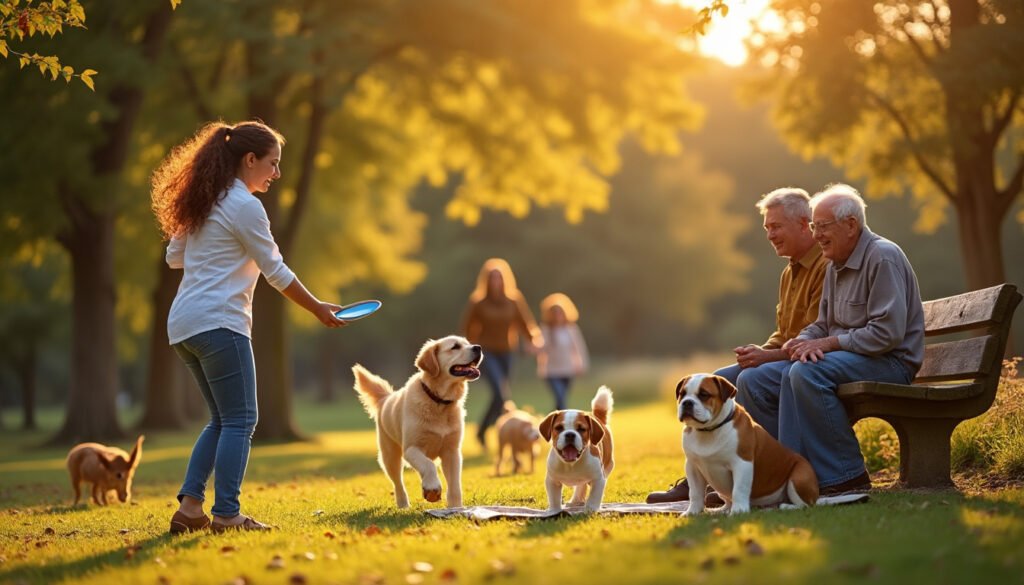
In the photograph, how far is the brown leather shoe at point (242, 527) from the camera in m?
7.11

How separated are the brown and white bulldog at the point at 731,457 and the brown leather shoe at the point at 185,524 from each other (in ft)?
10.2

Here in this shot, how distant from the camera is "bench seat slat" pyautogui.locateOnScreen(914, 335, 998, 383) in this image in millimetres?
7555

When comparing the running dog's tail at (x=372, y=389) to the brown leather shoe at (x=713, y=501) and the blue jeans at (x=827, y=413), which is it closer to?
the brown leather shoe at (x=713, y=501)

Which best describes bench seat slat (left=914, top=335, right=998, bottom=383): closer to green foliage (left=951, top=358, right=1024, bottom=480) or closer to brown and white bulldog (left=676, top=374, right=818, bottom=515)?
green foliage (left=951, top=358, right=1024, bottom=480)

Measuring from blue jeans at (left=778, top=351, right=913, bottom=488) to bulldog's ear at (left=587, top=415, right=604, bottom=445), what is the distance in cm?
127

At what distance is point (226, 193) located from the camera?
7070 mm

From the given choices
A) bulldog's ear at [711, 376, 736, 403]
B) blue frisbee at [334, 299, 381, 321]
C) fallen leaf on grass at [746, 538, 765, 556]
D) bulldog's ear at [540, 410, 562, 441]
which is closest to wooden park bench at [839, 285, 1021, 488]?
bulldog's ear at [711, 376, 736, 403]

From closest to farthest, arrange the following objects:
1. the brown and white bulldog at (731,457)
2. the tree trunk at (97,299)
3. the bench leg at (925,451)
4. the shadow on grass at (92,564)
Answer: the shadow on grass at (92,564), the brown and white bulldog at (731,457), the bench leg at (925,451), the tree trunk at (97,299)

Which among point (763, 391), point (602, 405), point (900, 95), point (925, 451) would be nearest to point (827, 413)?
point (763, 391)

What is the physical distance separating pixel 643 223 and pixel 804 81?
4193 centimetres

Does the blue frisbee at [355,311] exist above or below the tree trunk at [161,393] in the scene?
above

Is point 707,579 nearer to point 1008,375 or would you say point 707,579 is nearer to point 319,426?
point 1008,375

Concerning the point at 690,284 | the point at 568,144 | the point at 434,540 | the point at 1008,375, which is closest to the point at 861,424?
the point at 1008,375

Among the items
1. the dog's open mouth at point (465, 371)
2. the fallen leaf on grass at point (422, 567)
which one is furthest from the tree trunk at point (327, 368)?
the fallen leaf on grass at point (422, 567)
